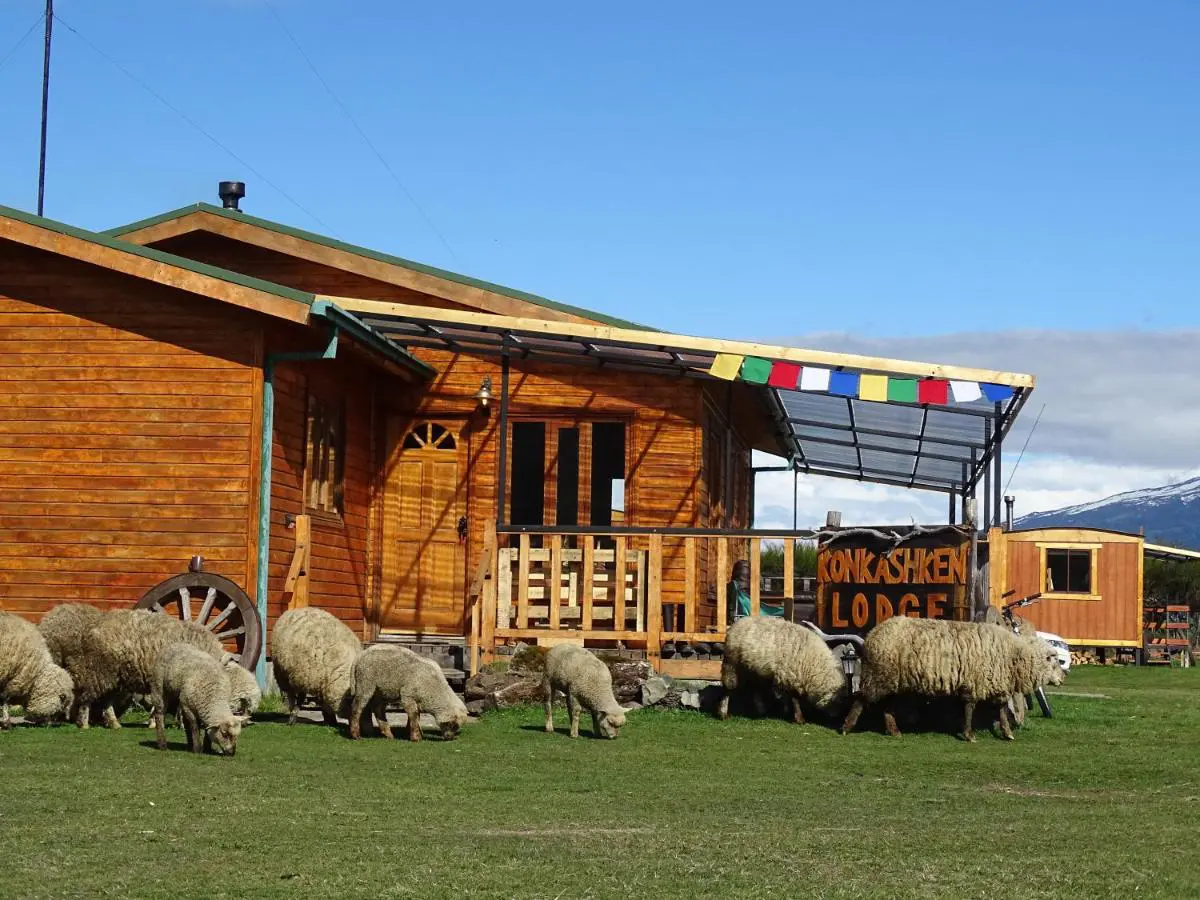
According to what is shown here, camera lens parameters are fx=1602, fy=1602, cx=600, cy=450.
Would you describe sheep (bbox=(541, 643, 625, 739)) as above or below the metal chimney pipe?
below

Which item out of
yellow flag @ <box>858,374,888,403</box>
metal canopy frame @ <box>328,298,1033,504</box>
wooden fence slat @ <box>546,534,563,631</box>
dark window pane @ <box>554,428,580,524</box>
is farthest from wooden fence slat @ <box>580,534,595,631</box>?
yellow flag @ <box>858,374,888,403</box>

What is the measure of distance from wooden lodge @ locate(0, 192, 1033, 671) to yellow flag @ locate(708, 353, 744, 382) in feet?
0.09

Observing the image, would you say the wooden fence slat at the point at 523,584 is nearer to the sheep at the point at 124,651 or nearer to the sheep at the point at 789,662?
the sheep at the point at 789,662

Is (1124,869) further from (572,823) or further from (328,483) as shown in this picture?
(328,483)

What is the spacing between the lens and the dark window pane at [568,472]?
19.3 meters

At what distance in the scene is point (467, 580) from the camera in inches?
759

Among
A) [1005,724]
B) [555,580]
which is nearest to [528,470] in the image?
[555,580]

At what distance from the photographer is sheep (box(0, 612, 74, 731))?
40.5ft

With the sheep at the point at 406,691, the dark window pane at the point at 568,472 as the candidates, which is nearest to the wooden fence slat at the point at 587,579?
the dark window pane at the point at 568,472

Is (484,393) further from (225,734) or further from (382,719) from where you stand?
(225,734)

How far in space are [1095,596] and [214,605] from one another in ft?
76.0

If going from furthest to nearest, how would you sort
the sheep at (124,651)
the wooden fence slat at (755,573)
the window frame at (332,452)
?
the window frame at (332,452) < the wooden fence slat at (755,573) < the sheep at (124,651)

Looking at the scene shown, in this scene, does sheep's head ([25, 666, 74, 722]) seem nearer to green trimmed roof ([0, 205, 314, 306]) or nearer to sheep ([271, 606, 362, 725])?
sheep ([271, 606, 362, 725])

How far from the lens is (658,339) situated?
53.6ft
